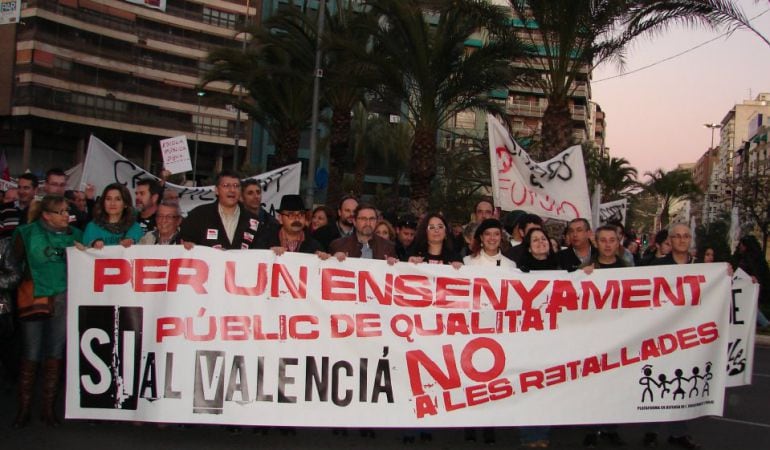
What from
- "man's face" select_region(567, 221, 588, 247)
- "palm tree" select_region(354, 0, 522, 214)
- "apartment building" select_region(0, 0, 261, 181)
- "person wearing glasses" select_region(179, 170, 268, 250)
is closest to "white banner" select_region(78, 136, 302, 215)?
"person wearing glasses" select_region(179, 170, 268, 250)

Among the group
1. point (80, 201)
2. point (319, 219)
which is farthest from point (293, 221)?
point (80, 201)

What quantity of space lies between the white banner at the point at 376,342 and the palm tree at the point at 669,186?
204ft

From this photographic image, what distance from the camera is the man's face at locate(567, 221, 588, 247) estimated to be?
7344 millimetres

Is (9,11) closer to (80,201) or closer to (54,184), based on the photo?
(80,201)

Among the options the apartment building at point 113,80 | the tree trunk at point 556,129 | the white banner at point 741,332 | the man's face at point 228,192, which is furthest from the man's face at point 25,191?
the apartment building at point 113,80

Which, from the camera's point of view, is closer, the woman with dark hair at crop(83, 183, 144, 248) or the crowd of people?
the crowd of people

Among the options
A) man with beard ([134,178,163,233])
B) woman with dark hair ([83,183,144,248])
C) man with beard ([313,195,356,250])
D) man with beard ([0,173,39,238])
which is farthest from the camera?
man with beard ([313,195,356,250])

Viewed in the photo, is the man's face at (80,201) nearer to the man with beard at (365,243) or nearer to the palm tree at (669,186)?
the man with beard at (365,243)

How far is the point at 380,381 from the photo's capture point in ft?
19.1

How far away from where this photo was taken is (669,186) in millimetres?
67312

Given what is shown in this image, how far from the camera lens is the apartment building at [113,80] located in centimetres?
5347

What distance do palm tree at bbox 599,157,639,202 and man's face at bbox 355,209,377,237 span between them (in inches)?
1725

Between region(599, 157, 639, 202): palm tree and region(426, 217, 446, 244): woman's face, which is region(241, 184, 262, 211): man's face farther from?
region(599, 157, 639, 202): palm tree

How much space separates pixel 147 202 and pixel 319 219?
1.89 metres
